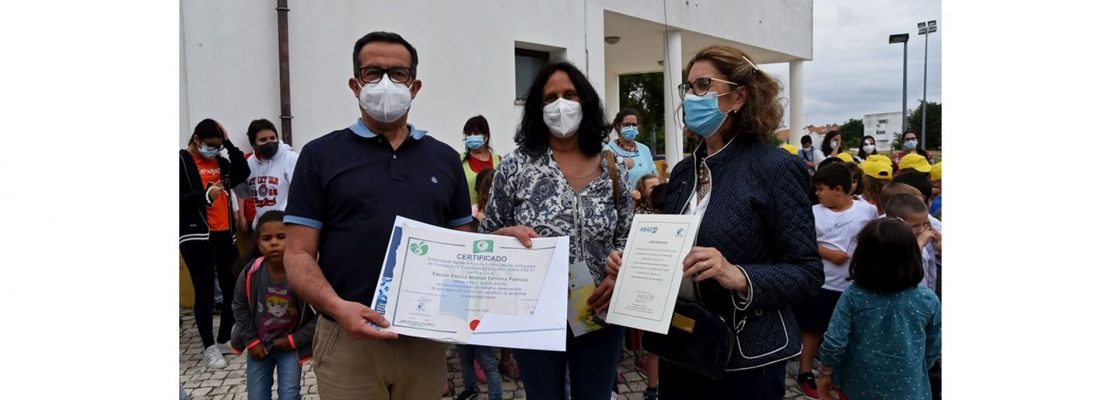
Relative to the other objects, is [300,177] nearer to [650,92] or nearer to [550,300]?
[550,300]

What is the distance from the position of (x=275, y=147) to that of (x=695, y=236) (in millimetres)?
5137

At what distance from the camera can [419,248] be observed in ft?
7.00

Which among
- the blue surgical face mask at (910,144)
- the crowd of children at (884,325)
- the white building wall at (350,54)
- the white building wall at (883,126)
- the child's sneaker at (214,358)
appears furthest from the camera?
the white building wall at (883,126)

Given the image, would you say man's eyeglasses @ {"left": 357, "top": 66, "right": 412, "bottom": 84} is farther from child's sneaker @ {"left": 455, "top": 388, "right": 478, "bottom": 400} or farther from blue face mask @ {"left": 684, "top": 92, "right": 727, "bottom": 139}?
child's sneaker @ {"left": 455, "top": 388, "right": 478, "bottom": 400}

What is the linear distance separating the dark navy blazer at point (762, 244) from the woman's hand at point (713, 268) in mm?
38

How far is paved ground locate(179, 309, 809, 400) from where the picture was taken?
4.65 metres

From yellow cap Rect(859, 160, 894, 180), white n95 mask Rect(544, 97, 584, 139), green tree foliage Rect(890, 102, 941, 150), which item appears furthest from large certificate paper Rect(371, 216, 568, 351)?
green tree foliage Rect(890, 102, 941, 150)

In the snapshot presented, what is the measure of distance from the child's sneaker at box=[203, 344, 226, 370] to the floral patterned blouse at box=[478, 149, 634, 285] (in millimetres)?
3841

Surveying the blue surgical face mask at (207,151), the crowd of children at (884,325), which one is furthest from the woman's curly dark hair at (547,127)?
the blue surgical face mask at (207,151)

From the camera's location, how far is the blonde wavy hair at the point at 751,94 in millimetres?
2070

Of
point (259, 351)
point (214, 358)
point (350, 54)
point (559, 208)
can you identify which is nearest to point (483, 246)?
point (559, 208)

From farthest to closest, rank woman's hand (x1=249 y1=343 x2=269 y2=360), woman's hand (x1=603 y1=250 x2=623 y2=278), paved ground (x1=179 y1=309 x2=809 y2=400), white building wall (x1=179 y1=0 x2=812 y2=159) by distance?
white building wall (x1=179 y1=0 x2=812 y2=159)
paved ground (x1=179 y1=309 x2=809 y2=400)
woman's hand (x1=249 y1=343 x2=269 y2=360)
woman's hand (x1=603 y1=250 x2=623 y2=278)

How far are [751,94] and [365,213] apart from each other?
1415 millimetres

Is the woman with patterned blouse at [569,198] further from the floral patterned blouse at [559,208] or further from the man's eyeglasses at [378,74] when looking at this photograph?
the man's eyeglasses at [378,74]
